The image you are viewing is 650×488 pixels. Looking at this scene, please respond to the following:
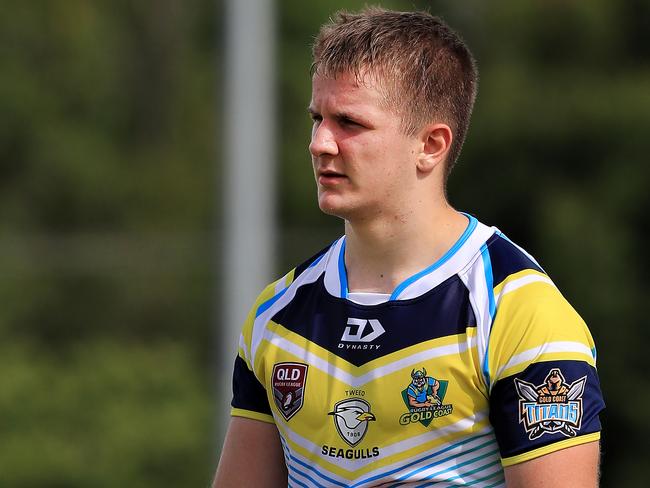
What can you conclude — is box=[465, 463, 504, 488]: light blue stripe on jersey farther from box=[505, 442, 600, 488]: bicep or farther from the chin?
the chin

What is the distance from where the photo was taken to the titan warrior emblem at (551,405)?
138 inches

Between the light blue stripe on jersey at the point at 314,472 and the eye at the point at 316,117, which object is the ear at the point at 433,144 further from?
the light blue stripe on jersey at the point at 314,472

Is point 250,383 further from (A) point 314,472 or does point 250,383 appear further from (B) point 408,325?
(B) point 408,325

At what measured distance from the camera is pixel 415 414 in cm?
362

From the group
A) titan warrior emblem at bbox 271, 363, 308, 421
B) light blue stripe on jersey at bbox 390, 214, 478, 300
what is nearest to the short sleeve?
titan warrior emblem at bbox 271, 363, 308, 421

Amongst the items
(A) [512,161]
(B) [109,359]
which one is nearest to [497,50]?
(A) [512,161]

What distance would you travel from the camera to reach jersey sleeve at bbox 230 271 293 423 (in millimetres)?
4000

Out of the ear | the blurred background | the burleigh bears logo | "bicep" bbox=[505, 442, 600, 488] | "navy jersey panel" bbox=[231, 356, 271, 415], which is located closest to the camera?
"bicep" bbox=[505, 442, 600, 488]

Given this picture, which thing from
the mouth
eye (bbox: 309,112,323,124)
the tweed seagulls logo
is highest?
eye (bbox: 309,112,323,124)

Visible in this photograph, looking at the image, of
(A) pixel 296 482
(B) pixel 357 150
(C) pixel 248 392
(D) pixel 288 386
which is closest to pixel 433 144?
(B) pixel 357 150

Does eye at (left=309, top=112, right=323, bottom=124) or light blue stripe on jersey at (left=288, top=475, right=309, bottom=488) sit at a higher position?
eye at (left=309, top=112, right=323, bottom=124)

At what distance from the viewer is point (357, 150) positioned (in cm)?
373

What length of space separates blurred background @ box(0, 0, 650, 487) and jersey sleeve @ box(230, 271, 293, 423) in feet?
31.7

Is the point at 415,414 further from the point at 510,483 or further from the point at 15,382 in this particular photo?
the point at 15,382
